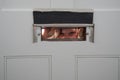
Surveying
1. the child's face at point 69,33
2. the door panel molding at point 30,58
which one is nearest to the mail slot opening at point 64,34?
the child's face at point 69,33

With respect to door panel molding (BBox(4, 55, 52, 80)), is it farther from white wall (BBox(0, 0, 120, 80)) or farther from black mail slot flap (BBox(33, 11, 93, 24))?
black mail slot flap (BBox(33, 11, 93, 24))

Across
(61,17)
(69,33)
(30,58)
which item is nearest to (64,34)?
(69,33)

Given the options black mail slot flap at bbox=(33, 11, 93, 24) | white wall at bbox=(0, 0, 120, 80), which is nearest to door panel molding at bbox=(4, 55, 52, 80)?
white wall at bbox=(0, 0, 120, 80)

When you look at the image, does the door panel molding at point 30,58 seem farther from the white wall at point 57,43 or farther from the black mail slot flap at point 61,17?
the black mail slot flap at point 61,17

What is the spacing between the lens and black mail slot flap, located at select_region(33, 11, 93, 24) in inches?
61.1

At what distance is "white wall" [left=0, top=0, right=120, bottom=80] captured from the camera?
1548 mm

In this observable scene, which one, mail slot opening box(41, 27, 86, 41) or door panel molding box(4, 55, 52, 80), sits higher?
mail slot opening box(41, 27, 86, 41)

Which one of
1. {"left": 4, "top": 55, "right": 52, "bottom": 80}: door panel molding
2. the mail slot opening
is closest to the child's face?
the mail slot opening

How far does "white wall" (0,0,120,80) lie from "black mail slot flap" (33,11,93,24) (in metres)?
0.05

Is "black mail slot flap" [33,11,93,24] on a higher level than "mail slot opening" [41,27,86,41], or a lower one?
higher

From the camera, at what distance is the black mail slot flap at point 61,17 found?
155 centimetres

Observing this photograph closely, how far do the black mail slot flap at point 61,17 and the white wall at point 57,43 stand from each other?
0.05 meters

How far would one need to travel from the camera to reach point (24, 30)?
5.13 ft

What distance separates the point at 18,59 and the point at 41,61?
198mm
